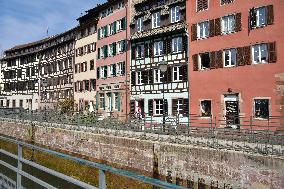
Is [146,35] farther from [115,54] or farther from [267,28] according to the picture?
[267,28]

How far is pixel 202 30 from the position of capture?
3127 cm

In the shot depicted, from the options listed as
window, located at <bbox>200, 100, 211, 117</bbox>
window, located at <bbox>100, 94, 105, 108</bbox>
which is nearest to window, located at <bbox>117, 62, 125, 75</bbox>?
window, located at <bbox>100, 94, 105, 108</bbox>

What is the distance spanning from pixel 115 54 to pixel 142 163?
2646 cm

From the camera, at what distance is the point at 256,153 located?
14.1m

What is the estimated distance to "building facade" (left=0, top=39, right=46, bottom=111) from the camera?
7394 cm

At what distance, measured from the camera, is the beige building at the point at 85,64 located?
167 ft

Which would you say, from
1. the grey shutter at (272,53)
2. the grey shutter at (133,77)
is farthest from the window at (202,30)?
the grey shutter at (133,77)

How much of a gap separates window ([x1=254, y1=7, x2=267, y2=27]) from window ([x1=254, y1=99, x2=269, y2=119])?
5.64m

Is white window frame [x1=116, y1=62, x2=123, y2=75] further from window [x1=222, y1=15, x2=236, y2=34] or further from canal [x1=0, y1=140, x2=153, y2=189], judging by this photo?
canal [x1=0, y1=140, x2=153, y2=189]

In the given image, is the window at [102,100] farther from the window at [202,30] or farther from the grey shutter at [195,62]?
the window at [202,30]

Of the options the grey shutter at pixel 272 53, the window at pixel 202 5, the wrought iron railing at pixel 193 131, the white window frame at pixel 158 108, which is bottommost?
the wrought iron railing at pixel 193 131

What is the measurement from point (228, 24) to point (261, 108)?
7414mm

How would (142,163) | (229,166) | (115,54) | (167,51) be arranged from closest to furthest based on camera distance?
(229,166)
(142,163)
(167,51)
(115,54)

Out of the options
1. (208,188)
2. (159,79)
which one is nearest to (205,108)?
(159,79)
